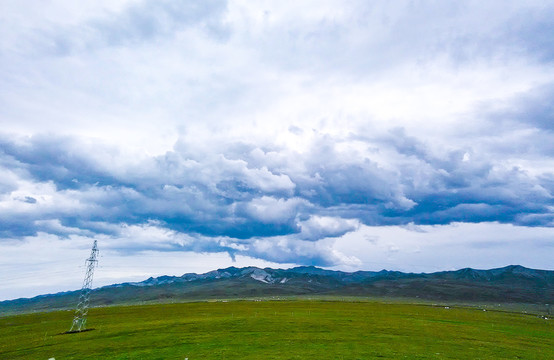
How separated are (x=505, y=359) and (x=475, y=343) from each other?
1269 centimetres

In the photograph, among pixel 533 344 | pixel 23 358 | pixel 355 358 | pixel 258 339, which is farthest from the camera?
pixel 533 344

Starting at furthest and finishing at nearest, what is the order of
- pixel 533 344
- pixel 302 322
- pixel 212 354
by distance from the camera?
pixel 302 322
pixel 533 344
pixel 212 354

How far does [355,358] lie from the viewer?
45906mm

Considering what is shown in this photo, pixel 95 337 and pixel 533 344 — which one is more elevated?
pixel 95 337

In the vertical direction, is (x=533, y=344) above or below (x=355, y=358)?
below

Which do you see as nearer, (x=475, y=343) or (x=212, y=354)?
(x=212, y=354)

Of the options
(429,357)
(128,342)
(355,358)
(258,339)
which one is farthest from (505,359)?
(128,342)

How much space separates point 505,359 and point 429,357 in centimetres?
987

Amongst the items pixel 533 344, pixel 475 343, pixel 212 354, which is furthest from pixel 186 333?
pixel 533 344

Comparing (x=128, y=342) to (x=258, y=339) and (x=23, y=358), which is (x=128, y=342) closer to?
(x=23, y=358)

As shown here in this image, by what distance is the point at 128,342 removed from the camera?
61750mm

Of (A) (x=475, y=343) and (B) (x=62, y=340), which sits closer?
(A) (x=475, y=343)

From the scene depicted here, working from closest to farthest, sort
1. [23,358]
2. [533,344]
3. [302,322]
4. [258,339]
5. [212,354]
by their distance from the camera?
[212,354], [23,358], [258,339], [533,344], [302,322]

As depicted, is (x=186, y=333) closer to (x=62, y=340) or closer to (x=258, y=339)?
(x=258, y=339)
